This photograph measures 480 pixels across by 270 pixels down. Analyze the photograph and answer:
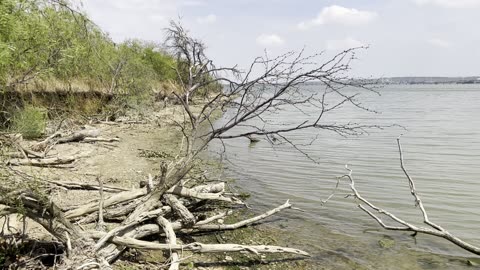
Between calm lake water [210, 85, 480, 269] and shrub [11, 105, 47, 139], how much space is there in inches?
253

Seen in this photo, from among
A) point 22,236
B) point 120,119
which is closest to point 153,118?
point 120,119

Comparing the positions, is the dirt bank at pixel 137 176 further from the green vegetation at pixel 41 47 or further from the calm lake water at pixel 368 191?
the green vegetation at pixel 41 47

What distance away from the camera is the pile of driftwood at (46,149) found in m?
9.15

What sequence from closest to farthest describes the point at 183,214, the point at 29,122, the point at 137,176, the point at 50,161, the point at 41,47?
1. the point at 183,214
2. the point at 41,47
3. the point at 50,161
4. the point at 137,176
5. the point at 29,122

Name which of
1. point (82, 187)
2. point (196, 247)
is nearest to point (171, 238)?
point (196, 247)

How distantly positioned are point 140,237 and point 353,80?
421 cm

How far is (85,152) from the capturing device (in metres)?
13.6

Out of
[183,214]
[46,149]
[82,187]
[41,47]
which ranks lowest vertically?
[82,187]

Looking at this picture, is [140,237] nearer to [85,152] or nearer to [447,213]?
[447,213]

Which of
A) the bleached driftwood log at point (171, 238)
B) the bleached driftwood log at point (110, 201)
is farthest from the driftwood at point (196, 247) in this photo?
the bleached driftwood log at point (110, 201)

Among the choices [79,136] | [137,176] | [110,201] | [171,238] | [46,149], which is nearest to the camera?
[171,238]

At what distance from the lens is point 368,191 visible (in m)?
11.8

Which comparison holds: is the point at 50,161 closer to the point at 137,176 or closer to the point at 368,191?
the point at 137,176

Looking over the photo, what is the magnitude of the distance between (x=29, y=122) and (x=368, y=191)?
412 inches
